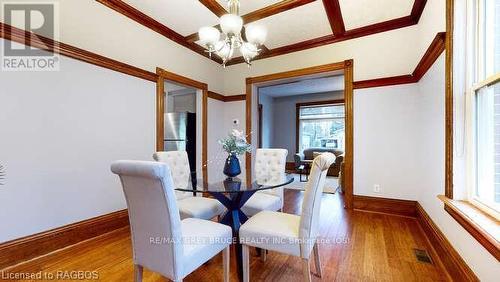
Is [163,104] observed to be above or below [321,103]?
below

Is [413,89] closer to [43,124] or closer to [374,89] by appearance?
[374,89]

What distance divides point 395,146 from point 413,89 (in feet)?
2.58

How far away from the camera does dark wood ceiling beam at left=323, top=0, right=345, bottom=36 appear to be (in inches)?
100.0

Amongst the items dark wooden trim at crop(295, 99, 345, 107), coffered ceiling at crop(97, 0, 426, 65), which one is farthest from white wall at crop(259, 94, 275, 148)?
coffered ceiling at crop(97, 0, 426, 65)

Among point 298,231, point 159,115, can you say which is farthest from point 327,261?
point 159,115

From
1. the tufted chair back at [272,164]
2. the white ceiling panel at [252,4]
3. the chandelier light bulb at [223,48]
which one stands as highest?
the white ceiling panel at [252,4]

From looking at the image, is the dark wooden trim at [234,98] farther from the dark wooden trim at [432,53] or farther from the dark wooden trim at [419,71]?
the dark wooden trim at [432,53]

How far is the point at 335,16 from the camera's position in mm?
2789

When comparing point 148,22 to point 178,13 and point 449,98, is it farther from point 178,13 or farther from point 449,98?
point 449,98

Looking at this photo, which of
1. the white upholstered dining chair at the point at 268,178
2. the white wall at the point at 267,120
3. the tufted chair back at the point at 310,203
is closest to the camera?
the tufted chair back at the point at 310,203

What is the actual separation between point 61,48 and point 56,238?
1.79 meters

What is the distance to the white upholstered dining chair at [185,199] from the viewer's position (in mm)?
1948

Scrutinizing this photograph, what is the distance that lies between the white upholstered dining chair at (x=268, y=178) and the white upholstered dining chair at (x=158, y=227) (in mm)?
767

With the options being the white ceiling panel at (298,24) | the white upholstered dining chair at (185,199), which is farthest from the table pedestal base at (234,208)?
the white ceiling panel at (298,24)
